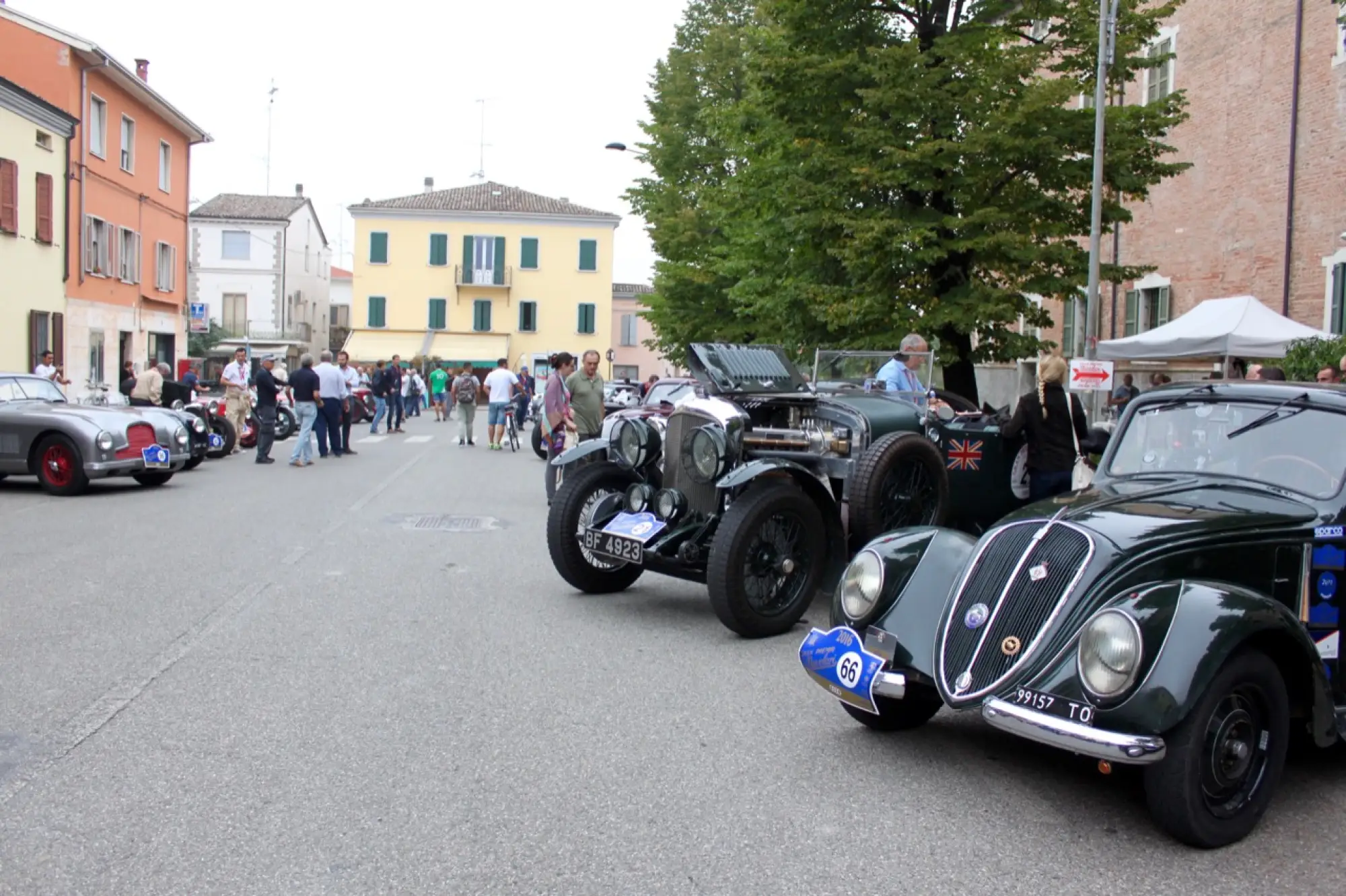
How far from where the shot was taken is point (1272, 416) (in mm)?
5305

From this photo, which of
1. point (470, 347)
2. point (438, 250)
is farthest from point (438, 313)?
point (438, 250)

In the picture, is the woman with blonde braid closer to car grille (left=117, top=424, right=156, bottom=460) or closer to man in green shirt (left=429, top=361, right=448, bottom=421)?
car grille (left=117, top=424, right=156, bottom=460)

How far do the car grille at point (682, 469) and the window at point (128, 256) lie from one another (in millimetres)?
28027

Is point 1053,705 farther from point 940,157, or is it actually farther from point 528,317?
point 528,317

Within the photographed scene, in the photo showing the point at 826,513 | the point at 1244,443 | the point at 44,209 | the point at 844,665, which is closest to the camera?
the point at 844,665

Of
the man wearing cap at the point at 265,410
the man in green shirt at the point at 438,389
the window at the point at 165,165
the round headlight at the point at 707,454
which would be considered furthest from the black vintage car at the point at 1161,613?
the window at the point at 165,165

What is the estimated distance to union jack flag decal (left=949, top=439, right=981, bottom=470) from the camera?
941cm

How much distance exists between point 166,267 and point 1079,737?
36529mm

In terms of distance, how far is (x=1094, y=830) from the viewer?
4.20m

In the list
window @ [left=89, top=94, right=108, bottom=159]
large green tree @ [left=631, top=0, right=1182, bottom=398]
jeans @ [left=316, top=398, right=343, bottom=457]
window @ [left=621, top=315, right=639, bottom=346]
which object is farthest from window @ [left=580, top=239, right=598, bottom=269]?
large green tree @ [left=631, top=0, right=1182, bottom=398]

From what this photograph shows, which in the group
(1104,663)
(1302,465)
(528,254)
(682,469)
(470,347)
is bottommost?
(1104,663)

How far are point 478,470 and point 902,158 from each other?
796cm

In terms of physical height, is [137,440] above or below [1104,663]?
above

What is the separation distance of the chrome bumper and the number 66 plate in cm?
64
